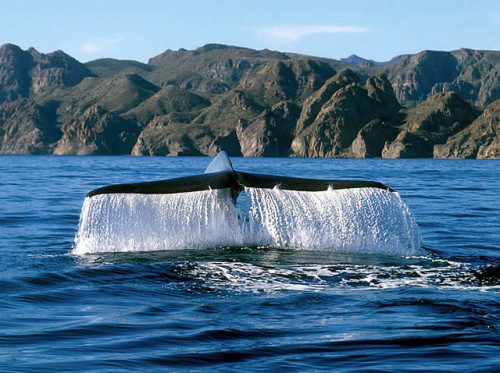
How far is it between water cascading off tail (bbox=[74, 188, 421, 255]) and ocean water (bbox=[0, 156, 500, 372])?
0.11 feet

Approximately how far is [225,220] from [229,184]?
141 cm

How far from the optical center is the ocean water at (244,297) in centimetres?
555

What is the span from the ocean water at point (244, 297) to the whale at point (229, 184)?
0.54ft

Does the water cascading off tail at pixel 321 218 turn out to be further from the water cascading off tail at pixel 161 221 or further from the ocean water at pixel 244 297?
the water cascading off tail at pixel 161 221

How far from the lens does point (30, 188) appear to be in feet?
105

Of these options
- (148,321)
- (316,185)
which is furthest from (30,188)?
(148,321)

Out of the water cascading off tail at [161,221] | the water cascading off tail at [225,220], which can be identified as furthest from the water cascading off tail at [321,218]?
the water cascading off tail at [161,221]

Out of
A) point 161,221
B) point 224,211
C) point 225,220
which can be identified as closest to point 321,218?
point 224,211

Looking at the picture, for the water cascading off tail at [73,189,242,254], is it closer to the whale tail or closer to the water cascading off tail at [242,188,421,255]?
the whale tail

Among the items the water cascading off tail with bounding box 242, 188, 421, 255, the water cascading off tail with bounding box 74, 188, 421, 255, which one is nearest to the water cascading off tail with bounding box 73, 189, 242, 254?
the water cascading off tail with bounding box 74, 188, 421, 255

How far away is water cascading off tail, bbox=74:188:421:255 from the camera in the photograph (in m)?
9.66

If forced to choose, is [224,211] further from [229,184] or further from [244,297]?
[244,297]

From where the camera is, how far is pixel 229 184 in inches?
402

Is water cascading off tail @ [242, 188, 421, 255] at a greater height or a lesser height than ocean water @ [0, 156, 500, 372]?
greater
